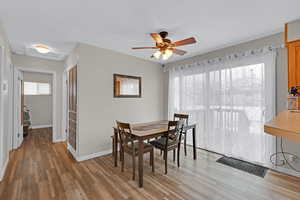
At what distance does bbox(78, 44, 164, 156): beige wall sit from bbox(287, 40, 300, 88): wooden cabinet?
2.97 m

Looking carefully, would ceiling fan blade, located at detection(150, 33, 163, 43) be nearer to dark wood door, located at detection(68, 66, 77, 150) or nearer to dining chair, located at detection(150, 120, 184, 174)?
dining chair, located at detection(150, 120, 184, 174)

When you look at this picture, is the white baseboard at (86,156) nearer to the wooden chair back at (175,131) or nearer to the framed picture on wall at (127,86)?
the framed picture on wall at (127,86)

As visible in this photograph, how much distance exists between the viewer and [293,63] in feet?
6.84

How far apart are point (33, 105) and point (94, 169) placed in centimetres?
527

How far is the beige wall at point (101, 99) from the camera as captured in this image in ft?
9.48

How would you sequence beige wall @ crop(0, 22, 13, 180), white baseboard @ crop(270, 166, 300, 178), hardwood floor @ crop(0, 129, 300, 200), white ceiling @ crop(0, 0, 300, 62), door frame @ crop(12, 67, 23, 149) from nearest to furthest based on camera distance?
white ceiling @ crop(0, 0, 300, 62)
hardwood floor @ crop(0, 129, 300, 200)
beige wall @ crop(0, 22, 13, 180)
white baseboard @ crop(270, 166, 300, 178)
door frame @ crop(12, 67, 23, 149)

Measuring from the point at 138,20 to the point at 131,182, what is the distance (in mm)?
2416

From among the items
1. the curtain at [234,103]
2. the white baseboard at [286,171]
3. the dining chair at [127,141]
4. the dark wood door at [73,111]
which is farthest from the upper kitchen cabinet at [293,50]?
the dark wood door at [73,111]

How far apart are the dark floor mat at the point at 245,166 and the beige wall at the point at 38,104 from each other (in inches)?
268

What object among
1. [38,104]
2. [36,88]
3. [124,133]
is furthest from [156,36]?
[38,104]

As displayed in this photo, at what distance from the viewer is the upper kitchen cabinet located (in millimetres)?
2033

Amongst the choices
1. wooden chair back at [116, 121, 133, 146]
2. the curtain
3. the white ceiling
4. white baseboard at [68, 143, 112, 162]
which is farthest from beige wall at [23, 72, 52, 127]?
the curtain

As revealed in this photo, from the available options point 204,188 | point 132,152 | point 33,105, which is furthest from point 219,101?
point 33,105

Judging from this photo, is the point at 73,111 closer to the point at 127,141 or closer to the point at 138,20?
the point at 127,141
